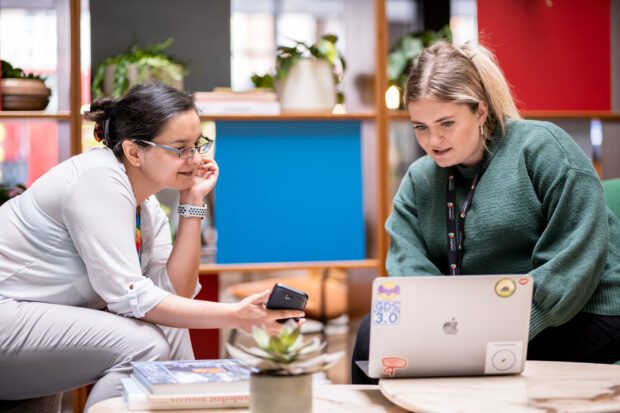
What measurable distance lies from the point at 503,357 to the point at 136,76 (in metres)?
2.12

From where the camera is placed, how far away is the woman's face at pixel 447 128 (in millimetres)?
2205

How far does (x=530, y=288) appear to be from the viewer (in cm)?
164

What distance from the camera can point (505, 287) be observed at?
→ 163cm

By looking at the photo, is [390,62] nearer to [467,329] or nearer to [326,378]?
[326,378]

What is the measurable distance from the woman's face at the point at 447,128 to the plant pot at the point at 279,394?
1010 millimetres

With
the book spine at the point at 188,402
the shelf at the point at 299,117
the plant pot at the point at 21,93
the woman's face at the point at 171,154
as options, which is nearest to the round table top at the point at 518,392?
the book spine at the point at 188,402

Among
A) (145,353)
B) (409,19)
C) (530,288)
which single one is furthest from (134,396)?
(409,19)

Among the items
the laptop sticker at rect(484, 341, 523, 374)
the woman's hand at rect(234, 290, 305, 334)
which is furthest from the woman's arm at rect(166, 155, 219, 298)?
the laptop sticker at rect(484, 341, 523, 374)

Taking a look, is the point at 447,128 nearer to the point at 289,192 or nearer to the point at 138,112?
the point at 138,112

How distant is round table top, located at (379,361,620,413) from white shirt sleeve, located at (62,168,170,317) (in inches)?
28.0

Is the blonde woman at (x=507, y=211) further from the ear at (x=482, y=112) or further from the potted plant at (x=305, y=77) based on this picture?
the potted plant at (x=305, y=77)

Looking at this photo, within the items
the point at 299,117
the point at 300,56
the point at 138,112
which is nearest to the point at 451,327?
the point at 138,112

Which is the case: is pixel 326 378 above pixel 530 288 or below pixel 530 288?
below

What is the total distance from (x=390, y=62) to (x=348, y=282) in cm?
96
